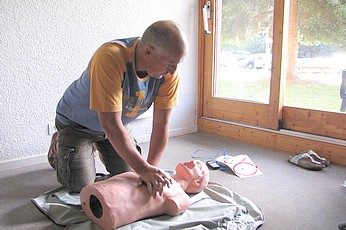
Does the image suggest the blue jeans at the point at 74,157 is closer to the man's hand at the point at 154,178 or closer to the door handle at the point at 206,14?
the man's hand at the point at 154,178

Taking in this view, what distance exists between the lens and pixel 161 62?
1.27 metres

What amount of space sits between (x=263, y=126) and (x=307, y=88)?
18.3 inches

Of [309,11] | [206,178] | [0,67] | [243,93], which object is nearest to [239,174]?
[206,178]

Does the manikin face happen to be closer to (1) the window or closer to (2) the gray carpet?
(2) the gray carpet

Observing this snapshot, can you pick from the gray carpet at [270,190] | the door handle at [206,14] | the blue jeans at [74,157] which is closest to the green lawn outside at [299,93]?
the gray carpet at [270,190]

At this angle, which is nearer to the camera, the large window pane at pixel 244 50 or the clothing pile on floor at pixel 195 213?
the clothing pile on floor at pixel 195 213

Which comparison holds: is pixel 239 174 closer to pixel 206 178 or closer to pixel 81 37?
pixel 206 178

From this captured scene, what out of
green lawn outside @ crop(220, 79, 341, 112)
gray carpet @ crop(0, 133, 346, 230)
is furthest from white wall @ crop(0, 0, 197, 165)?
green lawn outside @ crop(220, 79, 341, 112)

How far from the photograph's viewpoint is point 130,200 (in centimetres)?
139

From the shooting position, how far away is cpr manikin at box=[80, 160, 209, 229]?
1.35 m

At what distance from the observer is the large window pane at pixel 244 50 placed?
277 cm

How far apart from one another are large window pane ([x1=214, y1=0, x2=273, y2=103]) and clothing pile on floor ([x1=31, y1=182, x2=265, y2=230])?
52.7 inches

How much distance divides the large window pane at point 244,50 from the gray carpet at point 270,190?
589 millimetres

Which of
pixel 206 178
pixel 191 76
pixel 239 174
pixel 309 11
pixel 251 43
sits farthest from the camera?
pixel 191 76
